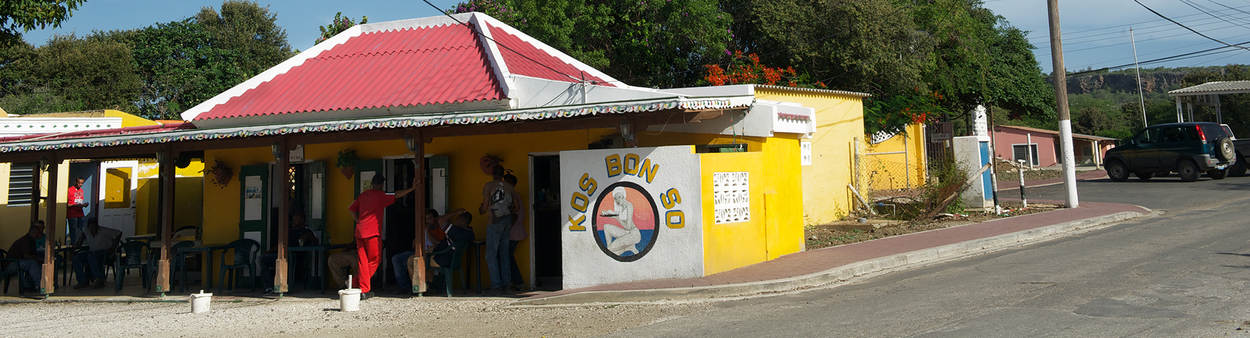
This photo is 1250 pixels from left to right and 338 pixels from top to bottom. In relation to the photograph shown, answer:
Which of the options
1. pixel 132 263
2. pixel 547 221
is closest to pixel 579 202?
pixel 547 221

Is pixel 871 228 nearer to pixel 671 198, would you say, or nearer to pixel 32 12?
pixel 671 198

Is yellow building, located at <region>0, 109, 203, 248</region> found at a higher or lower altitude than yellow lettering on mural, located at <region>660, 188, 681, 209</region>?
higher

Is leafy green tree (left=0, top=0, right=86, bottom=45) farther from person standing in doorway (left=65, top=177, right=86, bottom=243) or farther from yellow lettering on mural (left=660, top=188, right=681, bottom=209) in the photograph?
yellow lettering on mural (left=660, top=188, right=681, bottom=209)

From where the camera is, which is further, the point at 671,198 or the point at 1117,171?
the point at 1117,171

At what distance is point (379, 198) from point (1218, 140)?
2291cm

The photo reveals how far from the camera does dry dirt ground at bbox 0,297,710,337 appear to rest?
26.1ft

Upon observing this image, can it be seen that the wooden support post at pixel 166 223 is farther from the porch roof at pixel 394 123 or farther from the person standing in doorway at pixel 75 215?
the person standing in doorway at pixel 75 215

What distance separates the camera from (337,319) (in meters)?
9.02

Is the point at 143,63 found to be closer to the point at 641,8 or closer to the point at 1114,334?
the point at 641,8

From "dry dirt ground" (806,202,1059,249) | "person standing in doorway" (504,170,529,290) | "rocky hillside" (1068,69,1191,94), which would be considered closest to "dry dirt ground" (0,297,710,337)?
"person standing in doorway" (504,170,529,290)

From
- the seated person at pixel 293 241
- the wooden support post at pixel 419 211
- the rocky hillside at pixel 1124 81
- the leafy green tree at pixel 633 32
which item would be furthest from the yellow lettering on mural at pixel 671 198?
the rocky hillside at pixel 1124 81

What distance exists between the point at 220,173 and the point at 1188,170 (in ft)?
79.5

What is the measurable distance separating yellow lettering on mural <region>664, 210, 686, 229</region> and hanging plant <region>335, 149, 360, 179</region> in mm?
4965

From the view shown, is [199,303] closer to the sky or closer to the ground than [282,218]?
closer to the ground
